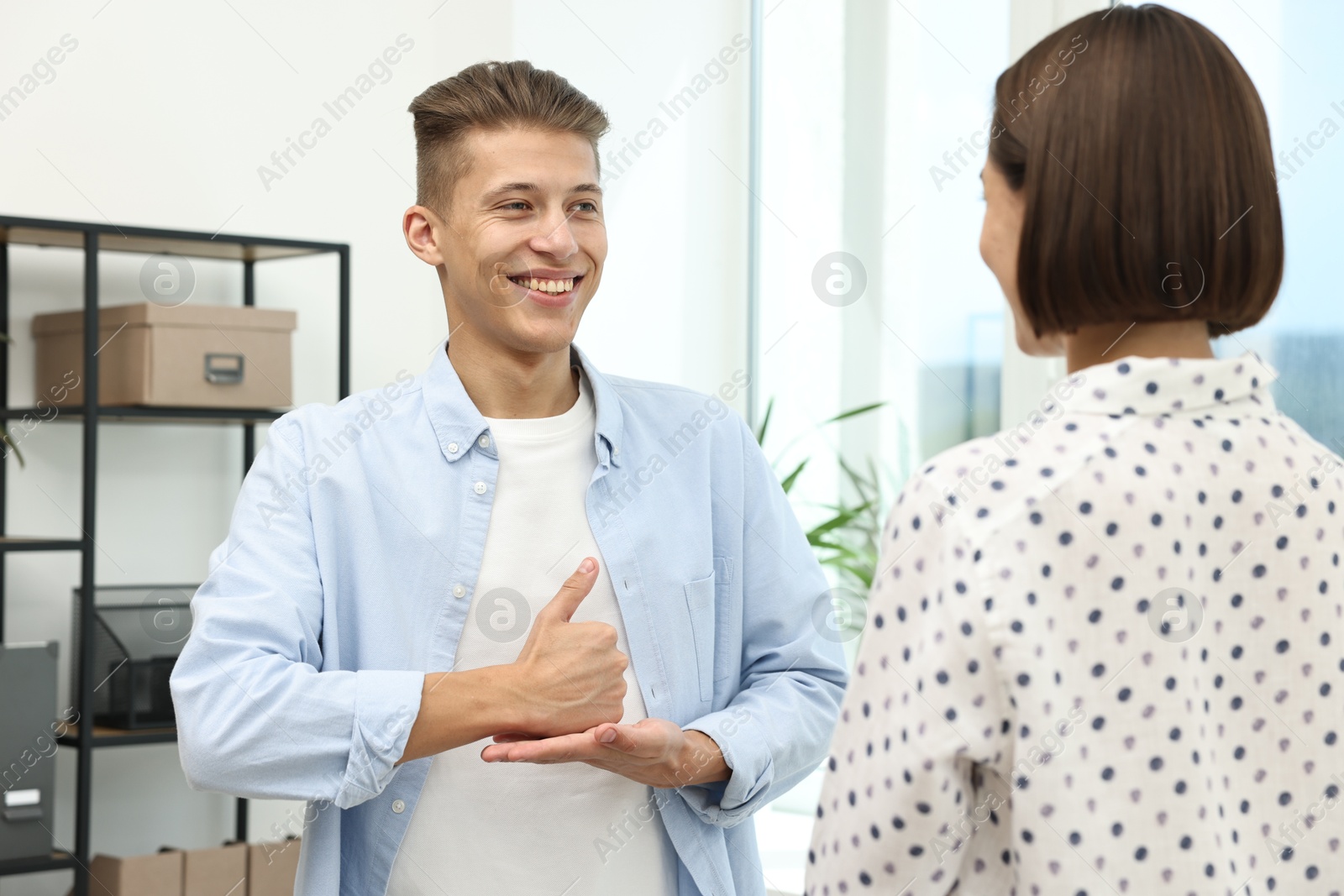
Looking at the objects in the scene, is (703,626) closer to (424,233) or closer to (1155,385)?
(424,233)

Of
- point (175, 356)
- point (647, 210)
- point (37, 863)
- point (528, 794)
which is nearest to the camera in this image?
point (528, 794)

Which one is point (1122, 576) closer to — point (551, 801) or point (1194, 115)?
point (1194, 115)

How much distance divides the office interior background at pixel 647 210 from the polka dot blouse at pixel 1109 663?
5.50 feet

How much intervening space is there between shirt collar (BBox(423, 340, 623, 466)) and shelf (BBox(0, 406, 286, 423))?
1.43m

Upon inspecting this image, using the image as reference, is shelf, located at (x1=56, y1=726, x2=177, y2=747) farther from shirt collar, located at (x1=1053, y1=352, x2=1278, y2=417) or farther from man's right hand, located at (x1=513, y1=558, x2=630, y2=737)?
shirt collar, located at (x1=1053, y1=352, x2=1278, y2=417)

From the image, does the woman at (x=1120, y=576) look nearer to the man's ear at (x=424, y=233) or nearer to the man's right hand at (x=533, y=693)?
the man's right hand at (x=533, y=693)

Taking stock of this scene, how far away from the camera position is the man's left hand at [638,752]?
119 cm

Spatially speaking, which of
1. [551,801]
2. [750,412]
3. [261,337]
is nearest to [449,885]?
[551,801]

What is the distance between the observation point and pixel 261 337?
286 centimetres

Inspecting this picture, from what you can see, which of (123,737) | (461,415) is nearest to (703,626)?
(461,415)

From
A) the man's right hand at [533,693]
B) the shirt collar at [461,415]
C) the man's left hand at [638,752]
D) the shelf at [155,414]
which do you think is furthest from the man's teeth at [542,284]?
the shelf at [155,414]

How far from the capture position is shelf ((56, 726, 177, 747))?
260 centimetres

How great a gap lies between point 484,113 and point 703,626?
671 millimetres

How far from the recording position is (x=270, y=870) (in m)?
2.75
